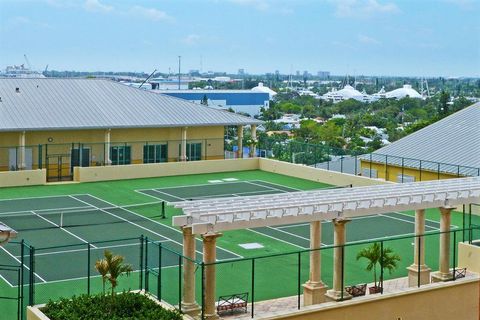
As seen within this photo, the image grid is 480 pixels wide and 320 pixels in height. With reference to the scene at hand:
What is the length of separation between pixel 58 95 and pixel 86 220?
66.5 feet

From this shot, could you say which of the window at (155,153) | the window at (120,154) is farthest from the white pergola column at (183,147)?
the window at (120,154)

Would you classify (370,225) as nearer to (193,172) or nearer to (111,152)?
(193,172)

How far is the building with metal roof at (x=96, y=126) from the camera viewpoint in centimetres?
4947

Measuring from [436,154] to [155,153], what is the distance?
17.3 meters

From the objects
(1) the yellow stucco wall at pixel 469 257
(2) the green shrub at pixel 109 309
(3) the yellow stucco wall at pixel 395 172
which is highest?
(3) the yellow stucco wall at pixel 395 172

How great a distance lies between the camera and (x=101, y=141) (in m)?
52.3

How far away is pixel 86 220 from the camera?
36938 mm

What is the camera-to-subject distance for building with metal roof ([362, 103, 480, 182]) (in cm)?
4600

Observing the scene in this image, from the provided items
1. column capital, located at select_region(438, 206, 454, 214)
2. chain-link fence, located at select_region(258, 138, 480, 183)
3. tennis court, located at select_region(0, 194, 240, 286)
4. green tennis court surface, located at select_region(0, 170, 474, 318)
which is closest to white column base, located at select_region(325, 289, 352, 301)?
green tennis court surface, located at select_region(0, 170, 474, 318)

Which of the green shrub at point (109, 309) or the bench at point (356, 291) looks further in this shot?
the bench at point (356, 291)

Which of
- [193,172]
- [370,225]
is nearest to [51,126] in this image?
[193,172]

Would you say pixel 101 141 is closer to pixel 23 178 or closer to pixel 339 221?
pixel 23 178

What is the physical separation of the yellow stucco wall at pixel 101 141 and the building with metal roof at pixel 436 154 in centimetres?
1088

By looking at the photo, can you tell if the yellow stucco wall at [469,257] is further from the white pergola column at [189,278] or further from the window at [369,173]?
the window at [369,173]
